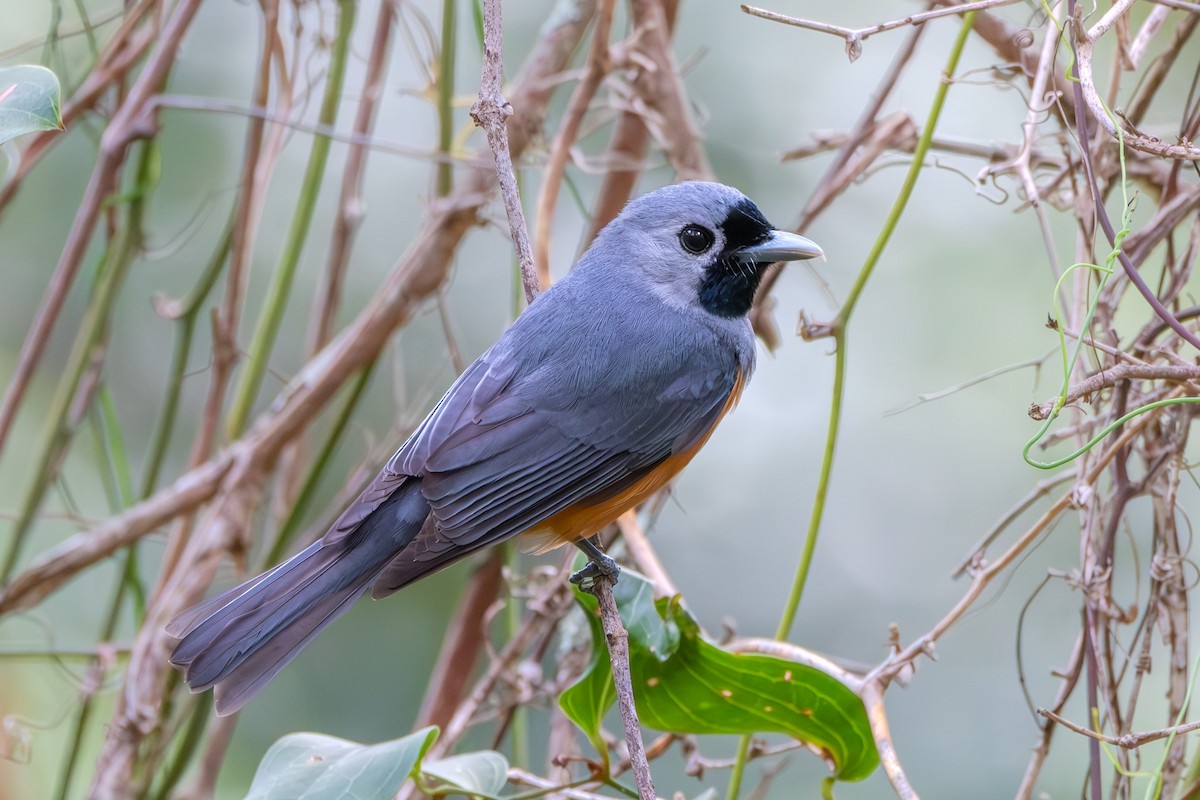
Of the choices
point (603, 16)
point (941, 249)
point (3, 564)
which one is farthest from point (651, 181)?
point (3, 564)

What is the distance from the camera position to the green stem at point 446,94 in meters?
2.96

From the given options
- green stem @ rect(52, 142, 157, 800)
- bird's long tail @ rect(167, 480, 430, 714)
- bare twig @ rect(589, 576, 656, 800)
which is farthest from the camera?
green stem @ rect(52, 142, 157, 800)

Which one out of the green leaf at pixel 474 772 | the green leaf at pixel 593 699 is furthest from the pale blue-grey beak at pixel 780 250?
the green leaf at pixel 474 772

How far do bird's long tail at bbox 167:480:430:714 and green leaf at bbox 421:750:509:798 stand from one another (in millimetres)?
451

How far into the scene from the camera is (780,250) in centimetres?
286

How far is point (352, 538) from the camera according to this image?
2.60m

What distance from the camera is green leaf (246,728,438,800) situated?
1.98 meters

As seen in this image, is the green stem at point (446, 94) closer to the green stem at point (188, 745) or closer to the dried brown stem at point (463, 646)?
the dried brown stem at point (463, 646)

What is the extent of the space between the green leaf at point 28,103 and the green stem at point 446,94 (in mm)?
1248

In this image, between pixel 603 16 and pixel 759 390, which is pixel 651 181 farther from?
pixel 759 390

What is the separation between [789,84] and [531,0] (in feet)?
→ 3.99

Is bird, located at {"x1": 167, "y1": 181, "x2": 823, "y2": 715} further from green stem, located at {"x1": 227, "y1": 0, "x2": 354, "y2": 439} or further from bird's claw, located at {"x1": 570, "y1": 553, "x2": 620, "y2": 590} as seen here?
green stem, located at {"x1": 227, "y1": 0, "x2": 354, "y2": 439}

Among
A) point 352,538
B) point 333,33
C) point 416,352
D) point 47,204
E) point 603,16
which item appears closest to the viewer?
point 352,538

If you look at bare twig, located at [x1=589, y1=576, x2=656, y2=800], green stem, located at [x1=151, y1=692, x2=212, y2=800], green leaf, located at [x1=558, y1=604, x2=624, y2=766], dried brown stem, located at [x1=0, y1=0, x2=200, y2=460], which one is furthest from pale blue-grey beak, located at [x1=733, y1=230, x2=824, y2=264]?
Result: green stem, located at [x1=151, y1=692, x2=212, y2=800]
